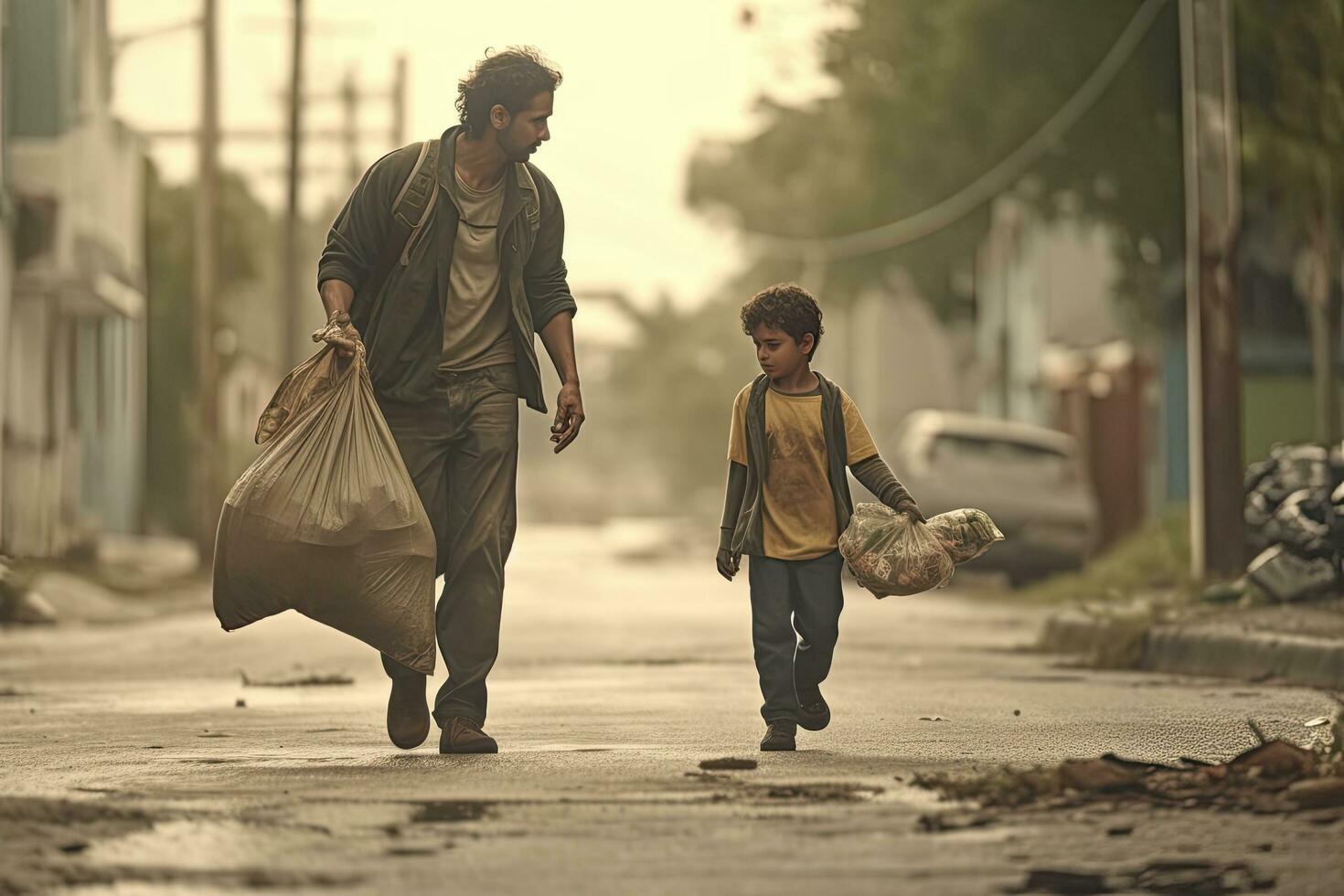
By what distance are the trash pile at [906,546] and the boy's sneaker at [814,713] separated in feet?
1.42

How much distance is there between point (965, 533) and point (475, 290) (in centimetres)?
168

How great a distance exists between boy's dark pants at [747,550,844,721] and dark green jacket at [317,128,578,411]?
886mm

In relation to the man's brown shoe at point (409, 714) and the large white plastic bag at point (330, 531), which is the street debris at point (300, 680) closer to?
the man's brown shoe at point (409, 714)

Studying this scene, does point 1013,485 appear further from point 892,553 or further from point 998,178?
point 892,553

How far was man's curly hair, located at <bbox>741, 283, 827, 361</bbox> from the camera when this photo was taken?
760 cm

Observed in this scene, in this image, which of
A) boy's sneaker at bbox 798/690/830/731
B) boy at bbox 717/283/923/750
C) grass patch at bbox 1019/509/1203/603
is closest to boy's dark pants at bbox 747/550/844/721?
→ boy at bbox 717/283/923/750

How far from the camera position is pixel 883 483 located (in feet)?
25.1

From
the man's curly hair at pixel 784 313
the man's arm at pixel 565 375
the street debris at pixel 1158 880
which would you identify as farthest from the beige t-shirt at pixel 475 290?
the street debris at pixel 1158 880

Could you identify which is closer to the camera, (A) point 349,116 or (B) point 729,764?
(B) point 729,764

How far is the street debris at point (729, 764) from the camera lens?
6.75 metres

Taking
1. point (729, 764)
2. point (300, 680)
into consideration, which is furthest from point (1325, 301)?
point (729, 764)

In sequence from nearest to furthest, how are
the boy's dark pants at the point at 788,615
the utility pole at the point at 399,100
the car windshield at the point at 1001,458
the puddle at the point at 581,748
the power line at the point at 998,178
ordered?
the puddle at the point at 581,748 < the boy's dark pants at the point at 788,615 < the car windshield at the point at 1001,458 < the power line at the point at 998,178 < the utility pole at the point at 399,100

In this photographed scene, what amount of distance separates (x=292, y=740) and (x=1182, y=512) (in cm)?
1455

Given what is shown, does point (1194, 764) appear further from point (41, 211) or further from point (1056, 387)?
point (1056, 387)
